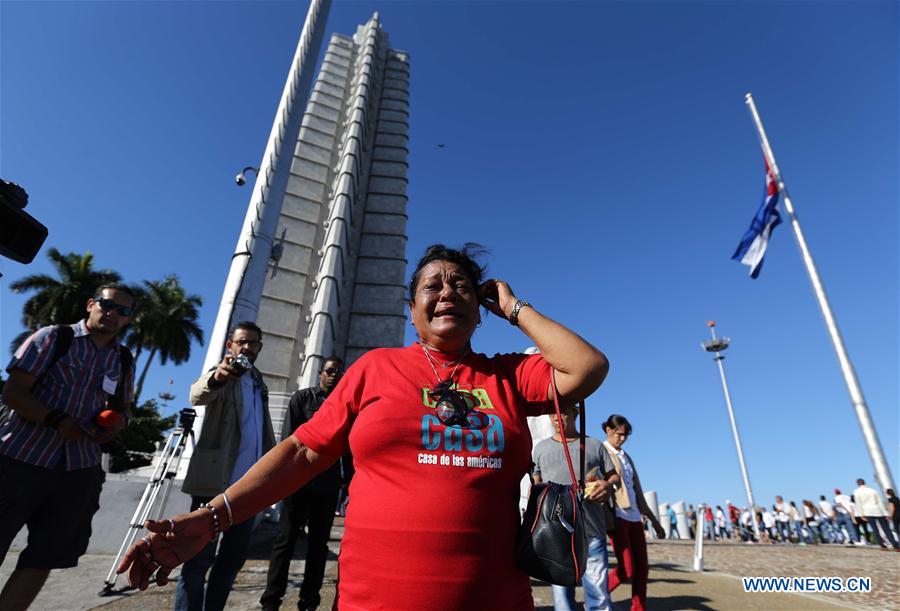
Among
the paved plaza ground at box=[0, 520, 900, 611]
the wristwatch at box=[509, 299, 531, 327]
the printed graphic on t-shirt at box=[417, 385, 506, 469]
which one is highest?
the wristwatch at box=[509, 299, 531, 327]

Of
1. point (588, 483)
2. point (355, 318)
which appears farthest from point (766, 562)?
point (355, 318)

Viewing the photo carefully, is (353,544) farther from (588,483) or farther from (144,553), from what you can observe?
(588,483)

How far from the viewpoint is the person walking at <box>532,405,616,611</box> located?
3.67m

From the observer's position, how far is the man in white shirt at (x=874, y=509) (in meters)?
12.7

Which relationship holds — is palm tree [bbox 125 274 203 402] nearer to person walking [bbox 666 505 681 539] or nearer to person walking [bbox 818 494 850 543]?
person walking [bbox 666 505 681 539]

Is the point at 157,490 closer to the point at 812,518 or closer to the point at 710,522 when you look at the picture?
the point at 812,518

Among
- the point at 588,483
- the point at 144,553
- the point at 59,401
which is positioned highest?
the point at 59,401

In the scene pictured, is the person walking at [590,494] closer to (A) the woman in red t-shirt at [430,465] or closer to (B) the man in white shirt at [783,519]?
(A) the woman in red t-shirt at [430,465]

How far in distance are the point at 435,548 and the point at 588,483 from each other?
125 inches

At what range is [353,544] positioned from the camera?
1491 mm

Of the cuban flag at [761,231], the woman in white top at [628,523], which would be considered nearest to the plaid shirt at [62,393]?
the woman in white top at [628,523]

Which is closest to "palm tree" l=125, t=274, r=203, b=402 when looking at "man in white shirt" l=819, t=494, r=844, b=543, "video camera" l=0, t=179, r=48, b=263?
"video camera" l=0, t=179, r=48, b=263

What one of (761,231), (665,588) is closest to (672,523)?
(761,231)

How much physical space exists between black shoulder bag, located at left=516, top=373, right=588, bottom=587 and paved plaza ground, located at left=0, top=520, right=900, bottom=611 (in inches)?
146
